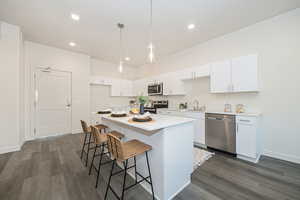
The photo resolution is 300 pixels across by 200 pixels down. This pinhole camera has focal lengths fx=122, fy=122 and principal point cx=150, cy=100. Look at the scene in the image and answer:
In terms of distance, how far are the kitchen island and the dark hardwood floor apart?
6.7 inches

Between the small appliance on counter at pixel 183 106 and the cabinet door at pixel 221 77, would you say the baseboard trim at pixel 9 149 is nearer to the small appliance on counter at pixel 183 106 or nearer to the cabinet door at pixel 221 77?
the small appliance on counter at pixel 183 106

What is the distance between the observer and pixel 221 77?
3.07 metres

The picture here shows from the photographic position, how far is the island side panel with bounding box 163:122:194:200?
4.96 ft

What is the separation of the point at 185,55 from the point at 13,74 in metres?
4.86

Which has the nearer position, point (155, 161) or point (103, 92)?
point (155, 161)

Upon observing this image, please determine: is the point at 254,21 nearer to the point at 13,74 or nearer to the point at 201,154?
the point at 201,154

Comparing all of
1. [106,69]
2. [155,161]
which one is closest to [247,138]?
[155,161]

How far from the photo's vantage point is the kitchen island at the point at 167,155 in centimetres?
149

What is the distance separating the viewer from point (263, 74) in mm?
2705

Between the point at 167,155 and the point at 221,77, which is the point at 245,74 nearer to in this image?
the point at 221,77

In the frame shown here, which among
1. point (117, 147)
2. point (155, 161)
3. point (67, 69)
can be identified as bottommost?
point (155, 161)

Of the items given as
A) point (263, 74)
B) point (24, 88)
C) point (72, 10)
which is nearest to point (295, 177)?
point (263, 74)

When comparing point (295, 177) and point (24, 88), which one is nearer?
point (295, 177)

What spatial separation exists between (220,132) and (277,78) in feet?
5.27
